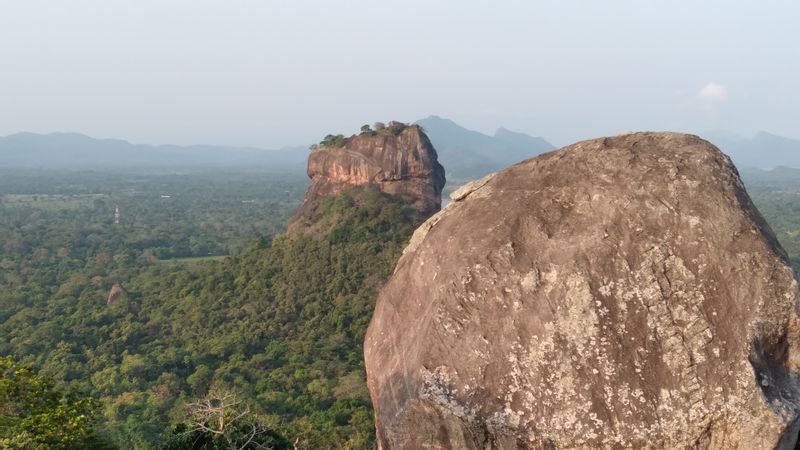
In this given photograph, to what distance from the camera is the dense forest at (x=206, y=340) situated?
490 inches

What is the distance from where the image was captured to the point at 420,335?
6.84 metres

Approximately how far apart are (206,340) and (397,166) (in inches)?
674

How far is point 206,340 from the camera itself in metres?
33.4

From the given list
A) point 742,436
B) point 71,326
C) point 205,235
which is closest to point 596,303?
point 742,436

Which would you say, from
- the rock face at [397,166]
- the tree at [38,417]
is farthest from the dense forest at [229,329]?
the tree at [38,417]

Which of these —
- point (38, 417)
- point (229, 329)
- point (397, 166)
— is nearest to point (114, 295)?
point (229, 329)

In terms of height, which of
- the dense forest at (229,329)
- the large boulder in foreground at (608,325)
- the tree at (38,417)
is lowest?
the dense forest at (229,329)

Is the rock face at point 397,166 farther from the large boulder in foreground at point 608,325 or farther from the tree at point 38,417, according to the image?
the large boulder in foreground at point 608,325

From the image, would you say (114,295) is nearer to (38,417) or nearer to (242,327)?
(242,327)

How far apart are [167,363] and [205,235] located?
184ft

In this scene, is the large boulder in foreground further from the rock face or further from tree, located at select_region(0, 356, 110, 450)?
the rock face

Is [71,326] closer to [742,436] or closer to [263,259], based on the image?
[263,259]

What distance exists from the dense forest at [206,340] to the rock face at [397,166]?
3.90 feet

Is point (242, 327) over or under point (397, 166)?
under
